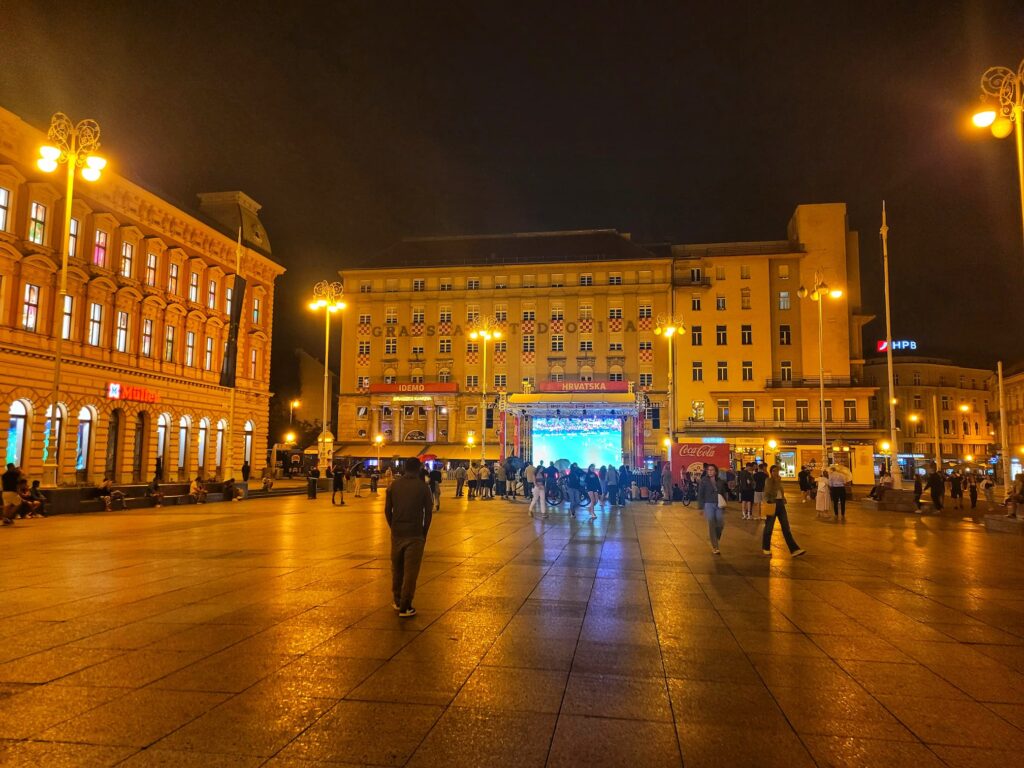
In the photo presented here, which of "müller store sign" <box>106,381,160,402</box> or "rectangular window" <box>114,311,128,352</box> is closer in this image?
"müller store sign" <box>106,381,160,402</box>

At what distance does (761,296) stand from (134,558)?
206 feet

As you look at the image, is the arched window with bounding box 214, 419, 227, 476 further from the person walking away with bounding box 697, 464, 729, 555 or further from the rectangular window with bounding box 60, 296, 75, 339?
the person walking away with bounding box 697, 464, 729, 555

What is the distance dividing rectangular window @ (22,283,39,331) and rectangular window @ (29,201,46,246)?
2.09 meters

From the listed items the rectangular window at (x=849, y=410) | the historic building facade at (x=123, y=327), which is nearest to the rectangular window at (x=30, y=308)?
the historic building facade at (x=123, y=327)

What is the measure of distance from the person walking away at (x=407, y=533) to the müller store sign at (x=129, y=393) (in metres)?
32.4

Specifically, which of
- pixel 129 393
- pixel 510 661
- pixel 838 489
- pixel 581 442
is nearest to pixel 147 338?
pixel 129 393

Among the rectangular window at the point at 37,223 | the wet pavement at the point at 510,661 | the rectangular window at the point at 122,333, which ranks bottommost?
the wet pavement at the point at 510,661

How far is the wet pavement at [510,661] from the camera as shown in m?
4.27

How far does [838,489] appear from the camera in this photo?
22562 millimetres

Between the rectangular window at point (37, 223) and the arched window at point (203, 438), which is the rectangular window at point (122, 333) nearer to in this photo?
the rectangular window at point (37, 223)

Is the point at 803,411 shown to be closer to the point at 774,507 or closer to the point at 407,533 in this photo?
the point at 774,507

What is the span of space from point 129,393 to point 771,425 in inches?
2012

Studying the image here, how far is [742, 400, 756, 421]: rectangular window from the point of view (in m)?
63.6

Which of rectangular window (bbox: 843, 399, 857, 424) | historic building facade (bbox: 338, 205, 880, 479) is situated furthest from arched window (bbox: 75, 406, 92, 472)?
rectangular window (bbox: 843, 399, 857, 424)
